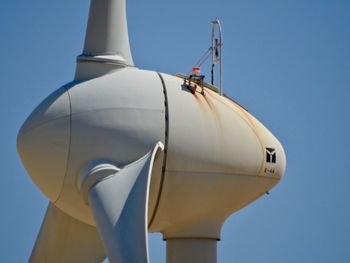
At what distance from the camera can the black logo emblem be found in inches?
1427

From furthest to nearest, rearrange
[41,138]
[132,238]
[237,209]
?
1. [237,209]
2. [41,138]
3. [132,238]

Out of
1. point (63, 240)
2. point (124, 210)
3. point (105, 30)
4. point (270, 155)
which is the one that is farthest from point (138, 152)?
point (63, 240)

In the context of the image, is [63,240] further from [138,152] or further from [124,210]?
[124,210]

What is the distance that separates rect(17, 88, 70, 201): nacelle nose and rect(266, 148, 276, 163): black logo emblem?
6.68 m

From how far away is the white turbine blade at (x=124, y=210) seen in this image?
3139 cm

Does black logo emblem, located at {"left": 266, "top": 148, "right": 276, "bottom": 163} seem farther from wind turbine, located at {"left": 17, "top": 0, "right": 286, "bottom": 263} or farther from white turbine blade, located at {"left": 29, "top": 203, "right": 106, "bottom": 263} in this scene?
white turbine blade, located at {"left": 29, "top": 203, "right": 106, "bottom": 263}

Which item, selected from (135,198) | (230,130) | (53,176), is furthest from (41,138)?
(230,130)

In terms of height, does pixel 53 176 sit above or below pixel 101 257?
above

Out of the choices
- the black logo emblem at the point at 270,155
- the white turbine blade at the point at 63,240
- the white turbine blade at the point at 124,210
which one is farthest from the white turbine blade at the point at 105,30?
the white turbine blade at the point at 63,240

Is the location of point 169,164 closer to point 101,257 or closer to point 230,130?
point 230,130

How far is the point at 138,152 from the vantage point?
33.4 metres

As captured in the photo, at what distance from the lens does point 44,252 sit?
1481 inches

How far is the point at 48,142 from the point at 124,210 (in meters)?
3.43

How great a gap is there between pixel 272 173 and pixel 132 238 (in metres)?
6.81
